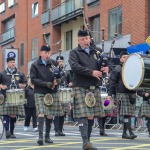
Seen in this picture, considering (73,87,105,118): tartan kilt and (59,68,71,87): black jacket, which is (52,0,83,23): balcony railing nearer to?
(59,68,71,87): black jacket

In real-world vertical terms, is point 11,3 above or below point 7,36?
above

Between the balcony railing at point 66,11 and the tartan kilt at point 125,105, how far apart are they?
20.8 m

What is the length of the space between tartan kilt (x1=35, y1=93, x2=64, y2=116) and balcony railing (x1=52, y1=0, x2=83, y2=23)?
22240 millimetres

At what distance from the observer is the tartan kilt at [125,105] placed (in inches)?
489

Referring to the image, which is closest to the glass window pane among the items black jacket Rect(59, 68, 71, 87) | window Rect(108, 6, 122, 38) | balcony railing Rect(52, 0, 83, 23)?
window Rect(108, 6, 122, 38)

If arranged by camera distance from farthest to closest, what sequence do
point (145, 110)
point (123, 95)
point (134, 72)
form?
point (145, 110)
point (123, 95)
point (134, 72)

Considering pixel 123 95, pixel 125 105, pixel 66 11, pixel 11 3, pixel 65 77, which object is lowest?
pixel 125 105

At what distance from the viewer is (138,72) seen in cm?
897

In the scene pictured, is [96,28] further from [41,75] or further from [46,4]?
[41,75]

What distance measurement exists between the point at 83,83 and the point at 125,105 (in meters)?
3.24

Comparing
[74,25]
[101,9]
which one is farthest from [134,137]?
[74,25]

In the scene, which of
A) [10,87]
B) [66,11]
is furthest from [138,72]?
[66,11]

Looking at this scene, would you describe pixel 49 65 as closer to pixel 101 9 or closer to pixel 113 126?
pixel 113 126

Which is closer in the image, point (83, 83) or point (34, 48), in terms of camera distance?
point (83, 83)
